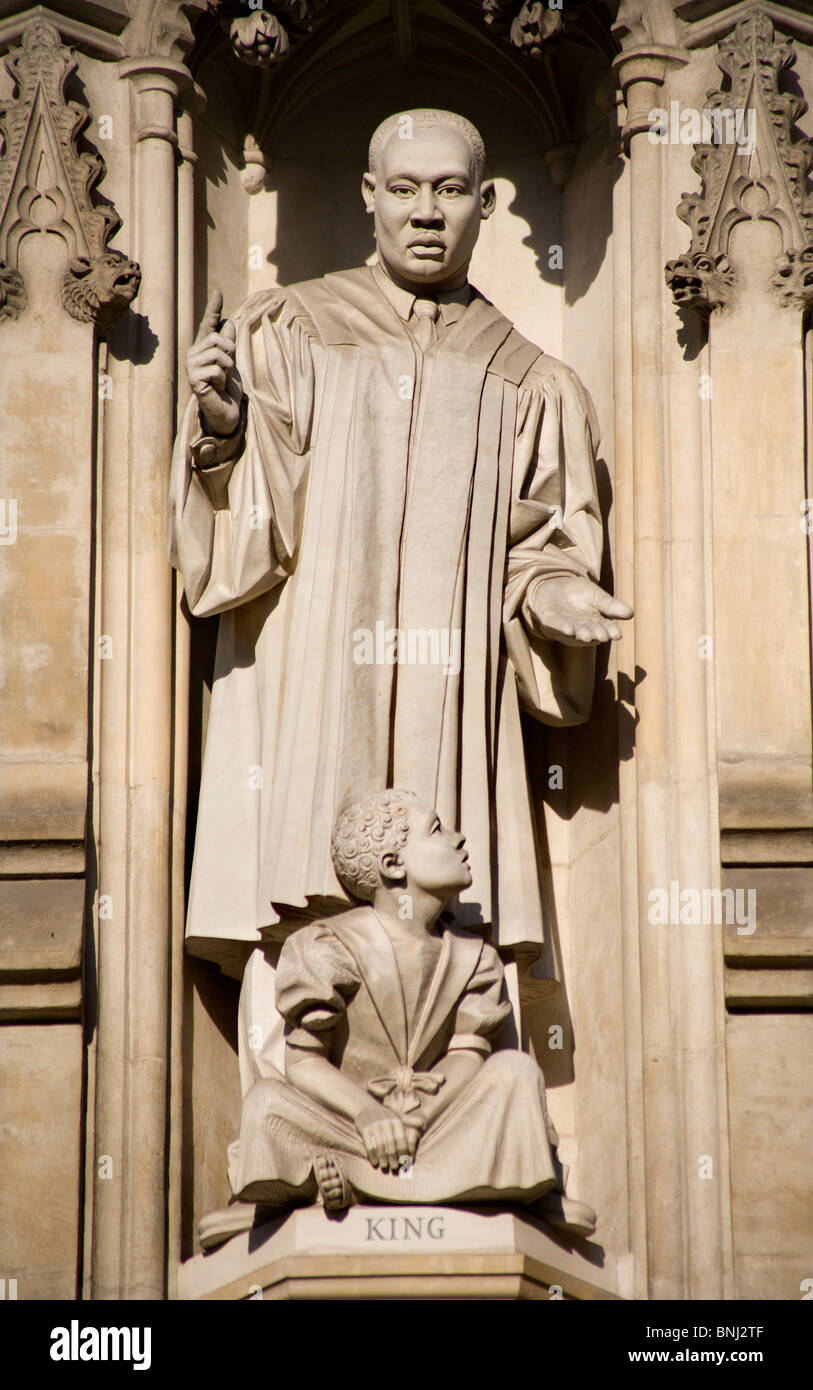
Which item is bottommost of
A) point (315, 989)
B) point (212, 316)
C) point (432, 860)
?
point (315, 989)

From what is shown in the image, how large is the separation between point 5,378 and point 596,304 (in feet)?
6.79

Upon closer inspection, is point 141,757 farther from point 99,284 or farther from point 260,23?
point 260,23

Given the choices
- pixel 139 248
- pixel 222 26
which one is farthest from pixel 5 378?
pixel 222 26

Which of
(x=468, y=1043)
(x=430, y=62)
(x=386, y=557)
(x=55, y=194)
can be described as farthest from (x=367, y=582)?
(x=430, y=62)

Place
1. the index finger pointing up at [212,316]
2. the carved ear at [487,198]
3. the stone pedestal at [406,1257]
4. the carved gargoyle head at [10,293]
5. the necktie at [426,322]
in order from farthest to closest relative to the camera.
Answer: the carved ear at [487,198] < the necktie at [426,322] < the carved gargoyle head at [10,293] < the index finger pointing up at [212,316] < the stone pedestal at [406,1257]

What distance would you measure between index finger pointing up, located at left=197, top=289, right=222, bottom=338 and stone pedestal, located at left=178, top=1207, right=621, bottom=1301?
2653 mm

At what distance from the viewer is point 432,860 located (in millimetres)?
8867

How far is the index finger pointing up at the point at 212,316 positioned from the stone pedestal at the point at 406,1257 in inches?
104

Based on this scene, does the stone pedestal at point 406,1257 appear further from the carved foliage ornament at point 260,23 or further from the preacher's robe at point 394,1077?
the carved foliage ornament at point 260,23

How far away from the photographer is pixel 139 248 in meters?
10.1

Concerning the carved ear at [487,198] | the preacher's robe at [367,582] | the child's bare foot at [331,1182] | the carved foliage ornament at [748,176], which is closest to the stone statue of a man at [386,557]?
the preacher's robe at [367,582]

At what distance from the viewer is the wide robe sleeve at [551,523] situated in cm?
973

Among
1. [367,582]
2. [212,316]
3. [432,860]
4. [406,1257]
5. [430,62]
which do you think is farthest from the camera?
[430,62]

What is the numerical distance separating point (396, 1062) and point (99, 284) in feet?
8.84
